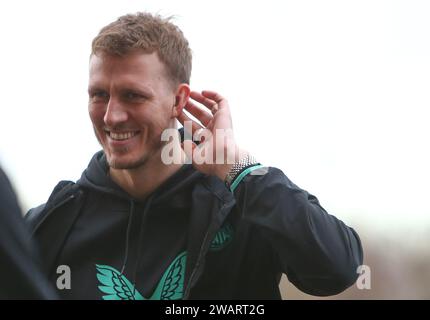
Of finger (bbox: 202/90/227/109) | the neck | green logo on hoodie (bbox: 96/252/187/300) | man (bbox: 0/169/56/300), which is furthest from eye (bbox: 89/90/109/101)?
man (bbox: 0/169/56/300)

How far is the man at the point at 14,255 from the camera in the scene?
5.19 ft

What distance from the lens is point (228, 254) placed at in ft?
10.00

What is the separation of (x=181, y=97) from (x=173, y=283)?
103 cm

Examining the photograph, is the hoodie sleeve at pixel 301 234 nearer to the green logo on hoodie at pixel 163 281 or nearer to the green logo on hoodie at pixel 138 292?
the green logo on hoodie at pixel 163 281

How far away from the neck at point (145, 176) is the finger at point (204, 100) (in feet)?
1.09

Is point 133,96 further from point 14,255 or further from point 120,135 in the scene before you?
Result: point 14,255

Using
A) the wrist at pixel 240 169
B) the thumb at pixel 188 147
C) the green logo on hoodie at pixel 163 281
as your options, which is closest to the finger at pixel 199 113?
the thumb at pixel 188 147
